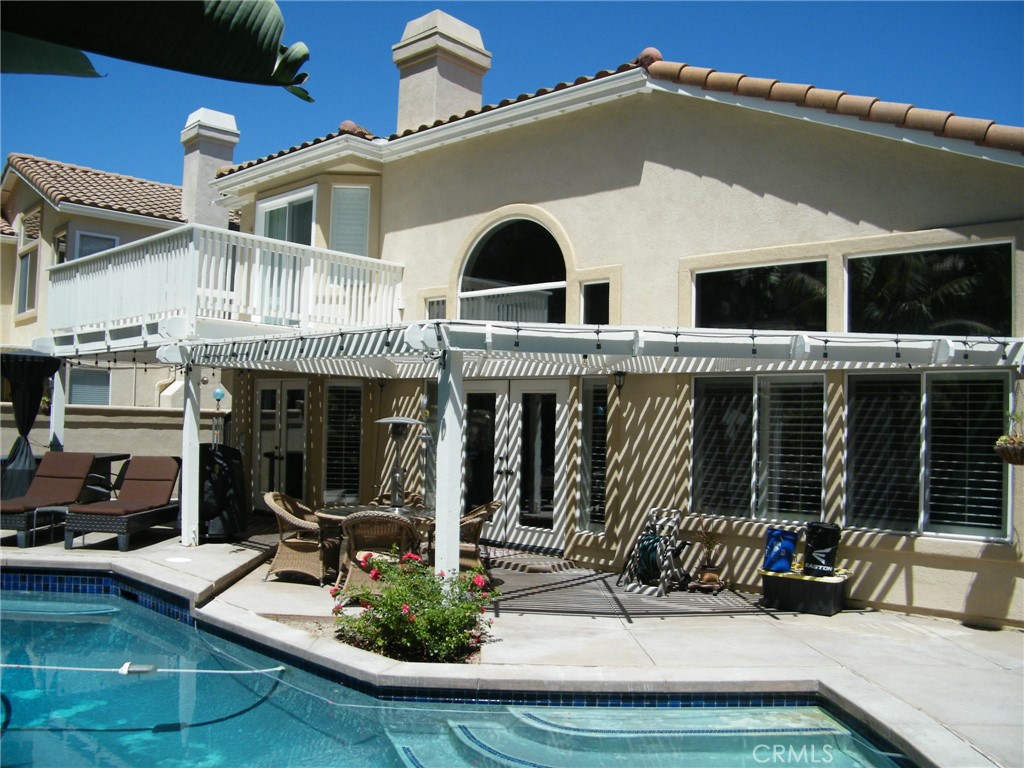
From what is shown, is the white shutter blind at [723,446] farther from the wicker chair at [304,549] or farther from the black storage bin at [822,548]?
the wicker chair at [304,549]

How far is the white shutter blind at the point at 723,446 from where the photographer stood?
13.2 m

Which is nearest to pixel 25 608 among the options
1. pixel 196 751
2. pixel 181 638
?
pixel 181 638

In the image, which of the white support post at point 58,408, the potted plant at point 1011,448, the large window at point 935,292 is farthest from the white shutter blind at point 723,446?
the white support post at point 58,408

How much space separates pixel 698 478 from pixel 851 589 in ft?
9.09

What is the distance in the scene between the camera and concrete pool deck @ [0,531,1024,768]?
24.7 ft

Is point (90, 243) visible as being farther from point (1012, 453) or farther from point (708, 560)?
point (1012, 453)

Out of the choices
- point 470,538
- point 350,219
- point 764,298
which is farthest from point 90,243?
point 764,298

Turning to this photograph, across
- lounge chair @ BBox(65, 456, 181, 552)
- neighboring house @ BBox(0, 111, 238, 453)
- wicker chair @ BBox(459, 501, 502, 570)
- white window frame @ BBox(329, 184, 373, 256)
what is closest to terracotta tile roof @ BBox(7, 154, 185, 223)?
neighboring house @ BBox(0, 111, 238, 453)

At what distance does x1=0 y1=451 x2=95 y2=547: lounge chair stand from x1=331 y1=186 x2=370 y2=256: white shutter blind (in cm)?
677

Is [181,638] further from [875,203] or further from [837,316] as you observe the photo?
[875,203]

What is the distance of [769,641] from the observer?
1012 cm

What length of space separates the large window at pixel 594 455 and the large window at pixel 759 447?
1.79m

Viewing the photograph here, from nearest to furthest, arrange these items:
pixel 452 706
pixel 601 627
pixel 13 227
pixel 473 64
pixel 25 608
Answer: pixel 452 706
pixel 601 627
pixel 25 608
pixel 473 64
pixel 13 227

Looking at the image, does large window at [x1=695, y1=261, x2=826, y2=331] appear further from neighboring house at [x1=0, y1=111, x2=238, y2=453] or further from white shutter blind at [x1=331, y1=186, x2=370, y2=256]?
neighboring house at [x1=0, y1=111, x2=238, y2=453]
